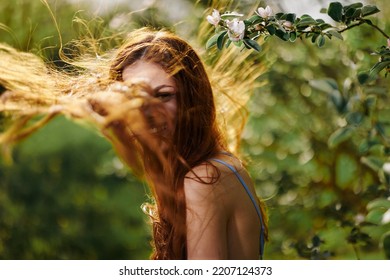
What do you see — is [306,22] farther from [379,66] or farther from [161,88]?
[161,88]

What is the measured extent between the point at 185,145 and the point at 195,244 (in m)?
0.20

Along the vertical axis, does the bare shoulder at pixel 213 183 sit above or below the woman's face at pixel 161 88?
below

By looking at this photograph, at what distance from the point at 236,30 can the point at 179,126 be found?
24 cm

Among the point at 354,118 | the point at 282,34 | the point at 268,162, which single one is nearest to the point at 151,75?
the point at 282,34

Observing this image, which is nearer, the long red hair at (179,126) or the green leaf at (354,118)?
the long red hair at (179,126)

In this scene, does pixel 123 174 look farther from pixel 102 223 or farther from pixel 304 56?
pixel 304 56

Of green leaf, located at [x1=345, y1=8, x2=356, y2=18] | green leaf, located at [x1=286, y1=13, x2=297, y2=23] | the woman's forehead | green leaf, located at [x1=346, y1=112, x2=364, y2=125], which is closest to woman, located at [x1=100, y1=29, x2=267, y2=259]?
the woman's forehead

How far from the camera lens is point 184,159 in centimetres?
133

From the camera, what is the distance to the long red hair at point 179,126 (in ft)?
4.29

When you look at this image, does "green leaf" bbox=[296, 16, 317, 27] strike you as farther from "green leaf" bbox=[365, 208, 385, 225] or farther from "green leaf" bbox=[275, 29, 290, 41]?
"green leaf" bbox=[365, 208, 385, 225]

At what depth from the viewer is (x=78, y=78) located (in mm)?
1500

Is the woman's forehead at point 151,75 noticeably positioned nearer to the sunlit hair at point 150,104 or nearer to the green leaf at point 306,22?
the sunlit hair at point 150,104

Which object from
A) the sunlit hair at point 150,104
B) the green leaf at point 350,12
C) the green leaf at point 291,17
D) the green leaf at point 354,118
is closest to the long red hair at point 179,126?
the sunlit hair at point 150,104
